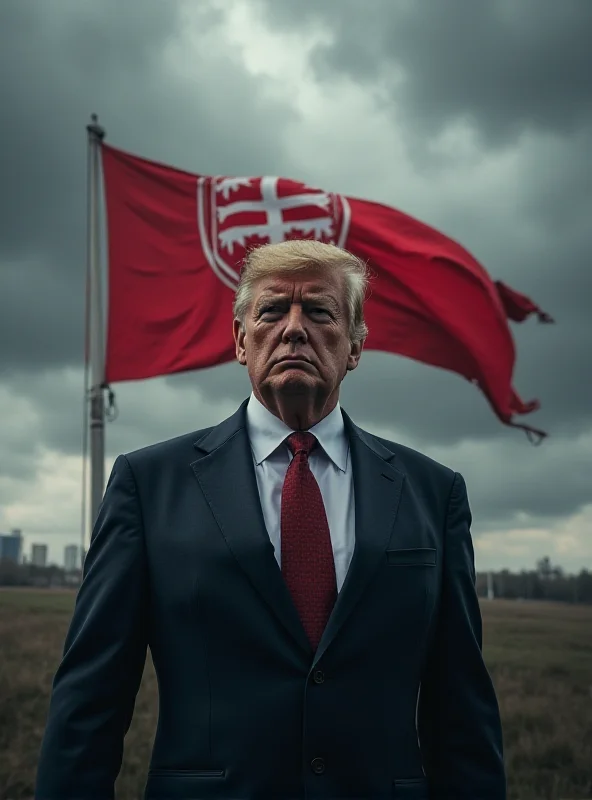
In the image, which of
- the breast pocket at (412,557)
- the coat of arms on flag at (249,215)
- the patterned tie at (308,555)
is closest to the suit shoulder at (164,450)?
the patterned tie at (308,555)

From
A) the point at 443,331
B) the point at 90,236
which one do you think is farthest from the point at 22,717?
the point at 443,331

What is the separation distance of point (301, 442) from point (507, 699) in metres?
7.64

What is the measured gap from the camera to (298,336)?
9.83 feet

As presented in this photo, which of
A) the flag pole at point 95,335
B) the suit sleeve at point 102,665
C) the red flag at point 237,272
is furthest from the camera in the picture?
the red flag at point 237,272

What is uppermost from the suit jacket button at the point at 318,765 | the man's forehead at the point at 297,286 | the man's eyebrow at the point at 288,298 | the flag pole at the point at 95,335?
the flag pole at the point at 95,335

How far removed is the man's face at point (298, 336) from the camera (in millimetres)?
2980

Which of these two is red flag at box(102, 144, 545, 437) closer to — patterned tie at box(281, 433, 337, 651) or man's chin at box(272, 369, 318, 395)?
man's chin at box(272, 369, 318, 395)

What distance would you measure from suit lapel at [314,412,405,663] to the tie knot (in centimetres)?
15

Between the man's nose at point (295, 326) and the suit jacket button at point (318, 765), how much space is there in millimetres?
1179

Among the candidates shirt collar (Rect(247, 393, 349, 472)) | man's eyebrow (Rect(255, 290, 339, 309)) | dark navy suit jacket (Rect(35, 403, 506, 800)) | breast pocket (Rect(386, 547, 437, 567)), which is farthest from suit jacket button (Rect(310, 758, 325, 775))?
man's eyebrow (Rect(255, 290, 339, 309))

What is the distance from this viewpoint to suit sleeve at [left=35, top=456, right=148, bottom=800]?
2.61m

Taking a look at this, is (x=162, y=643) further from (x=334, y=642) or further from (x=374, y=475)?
(x=374, y=475)

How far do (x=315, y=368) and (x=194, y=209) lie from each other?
6382mm

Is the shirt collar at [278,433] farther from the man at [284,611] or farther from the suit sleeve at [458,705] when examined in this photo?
the suit sleeve at [458,705]
